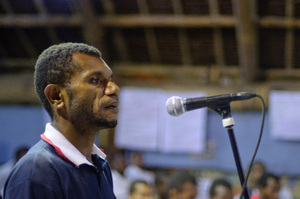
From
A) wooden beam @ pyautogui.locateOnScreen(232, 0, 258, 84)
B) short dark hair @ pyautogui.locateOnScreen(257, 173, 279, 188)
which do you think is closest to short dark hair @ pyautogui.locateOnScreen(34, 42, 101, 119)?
short dark hair @ pyautogui.locateOnScreen(257, 173, 279, 188)

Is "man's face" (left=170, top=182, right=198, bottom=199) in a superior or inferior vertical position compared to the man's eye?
inferior

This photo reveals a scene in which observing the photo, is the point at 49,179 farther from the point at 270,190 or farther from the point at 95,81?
the point at 270,190

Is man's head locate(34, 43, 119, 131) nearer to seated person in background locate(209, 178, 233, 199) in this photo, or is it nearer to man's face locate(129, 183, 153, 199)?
man's face locate(129, 183, 153, 199)

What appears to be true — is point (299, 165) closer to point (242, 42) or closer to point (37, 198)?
point (242, 42)

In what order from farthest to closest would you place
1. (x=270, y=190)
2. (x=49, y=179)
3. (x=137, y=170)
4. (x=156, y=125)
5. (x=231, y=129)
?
1. (x=137, y=170)
2. (x=156, y=125)
3. (x=270, y=190)
4. (x=231, y=129)
5. (x=49, y=179)

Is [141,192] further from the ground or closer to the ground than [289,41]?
closer to the ground

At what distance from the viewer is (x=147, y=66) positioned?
5723 mm

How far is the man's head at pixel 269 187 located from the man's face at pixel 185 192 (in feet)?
3.06

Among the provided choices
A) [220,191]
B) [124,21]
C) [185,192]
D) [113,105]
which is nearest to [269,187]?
[220,191]

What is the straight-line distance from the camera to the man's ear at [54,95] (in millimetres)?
1431

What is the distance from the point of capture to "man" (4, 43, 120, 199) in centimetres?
133

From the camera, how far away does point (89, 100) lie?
1.42m

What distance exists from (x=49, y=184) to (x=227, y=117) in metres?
0.68

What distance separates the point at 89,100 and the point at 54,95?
0.40ft
